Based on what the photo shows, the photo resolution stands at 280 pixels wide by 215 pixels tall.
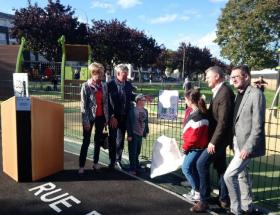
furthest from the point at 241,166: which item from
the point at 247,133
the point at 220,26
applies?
A: the point at 220,26

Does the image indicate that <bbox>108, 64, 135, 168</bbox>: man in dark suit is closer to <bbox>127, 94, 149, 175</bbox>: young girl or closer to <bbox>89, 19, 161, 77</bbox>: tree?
<bbox>127, 94, 149, 175</bbox>: young girl

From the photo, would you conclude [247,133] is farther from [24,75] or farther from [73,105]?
[73,105]

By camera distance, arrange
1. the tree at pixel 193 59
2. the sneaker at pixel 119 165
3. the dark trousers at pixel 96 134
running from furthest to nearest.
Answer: the tree at pixel 193 59, the sneaker at pixel 119 165, the dark trousers at pixel 96 134

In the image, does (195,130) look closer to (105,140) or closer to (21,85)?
(105,140)

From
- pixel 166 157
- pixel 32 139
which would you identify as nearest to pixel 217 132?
pixel 166 157

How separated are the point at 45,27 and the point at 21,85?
33180 mm

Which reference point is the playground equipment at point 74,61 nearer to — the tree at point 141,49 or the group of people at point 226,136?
the group of people at point 226,136

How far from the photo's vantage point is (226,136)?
406cm

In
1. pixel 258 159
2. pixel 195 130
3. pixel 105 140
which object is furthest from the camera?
pixel 258 159

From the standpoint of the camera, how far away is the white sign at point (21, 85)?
16.2 ft

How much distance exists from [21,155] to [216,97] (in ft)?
9.91

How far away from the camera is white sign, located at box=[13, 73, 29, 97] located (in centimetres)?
495

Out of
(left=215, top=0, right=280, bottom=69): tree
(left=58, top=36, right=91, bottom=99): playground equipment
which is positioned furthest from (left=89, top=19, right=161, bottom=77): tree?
(left=58, top=36, right=91, bottom=99): playground equipment

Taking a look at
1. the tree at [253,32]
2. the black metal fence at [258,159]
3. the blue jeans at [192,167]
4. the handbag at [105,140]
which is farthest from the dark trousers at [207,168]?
the tree at [253,32]
